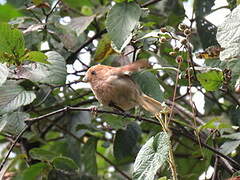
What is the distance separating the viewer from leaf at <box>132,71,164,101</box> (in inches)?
89.6

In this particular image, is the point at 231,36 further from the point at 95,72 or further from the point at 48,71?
the point at 95,72

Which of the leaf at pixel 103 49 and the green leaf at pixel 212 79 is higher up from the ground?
the green leaf at pixel 212 79

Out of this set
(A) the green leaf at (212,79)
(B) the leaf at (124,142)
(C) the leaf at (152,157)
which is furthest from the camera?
(B) the leaf at (124,142)

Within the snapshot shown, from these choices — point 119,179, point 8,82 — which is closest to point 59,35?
point 8,82

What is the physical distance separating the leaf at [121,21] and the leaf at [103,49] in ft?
1.17

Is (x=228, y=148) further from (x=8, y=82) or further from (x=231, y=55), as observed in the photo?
(x=8, y=82)

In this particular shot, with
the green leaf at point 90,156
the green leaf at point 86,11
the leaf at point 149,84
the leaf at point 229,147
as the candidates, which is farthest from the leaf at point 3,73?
the green leaf at point 86,11

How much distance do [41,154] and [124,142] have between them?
43 cm

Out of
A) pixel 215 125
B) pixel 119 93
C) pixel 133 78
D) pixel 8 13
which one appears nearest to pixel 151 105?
pixel 133 78

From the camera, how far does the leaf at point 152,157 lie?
1.62 m

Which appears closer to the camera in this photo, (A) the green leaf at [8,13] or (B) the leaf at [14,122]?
(B) the leaf at [14,122]

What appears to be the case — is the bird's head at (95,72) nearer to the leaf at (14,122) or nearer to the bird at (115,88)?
the bird at (115,88)

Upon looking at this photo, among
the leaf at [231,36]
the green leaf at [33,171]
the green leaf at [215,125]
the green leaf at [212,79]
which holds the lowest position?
the green leaf at [33,171]

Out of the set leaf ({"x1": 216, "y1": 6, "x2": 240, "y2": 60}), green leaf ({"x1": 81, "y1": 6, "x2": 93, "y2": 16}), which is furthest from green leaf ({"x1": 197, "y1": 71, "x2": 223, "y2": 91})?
green leaf ({"x1": 81, "y1": 6, "x2": 93, "y2": 16})
